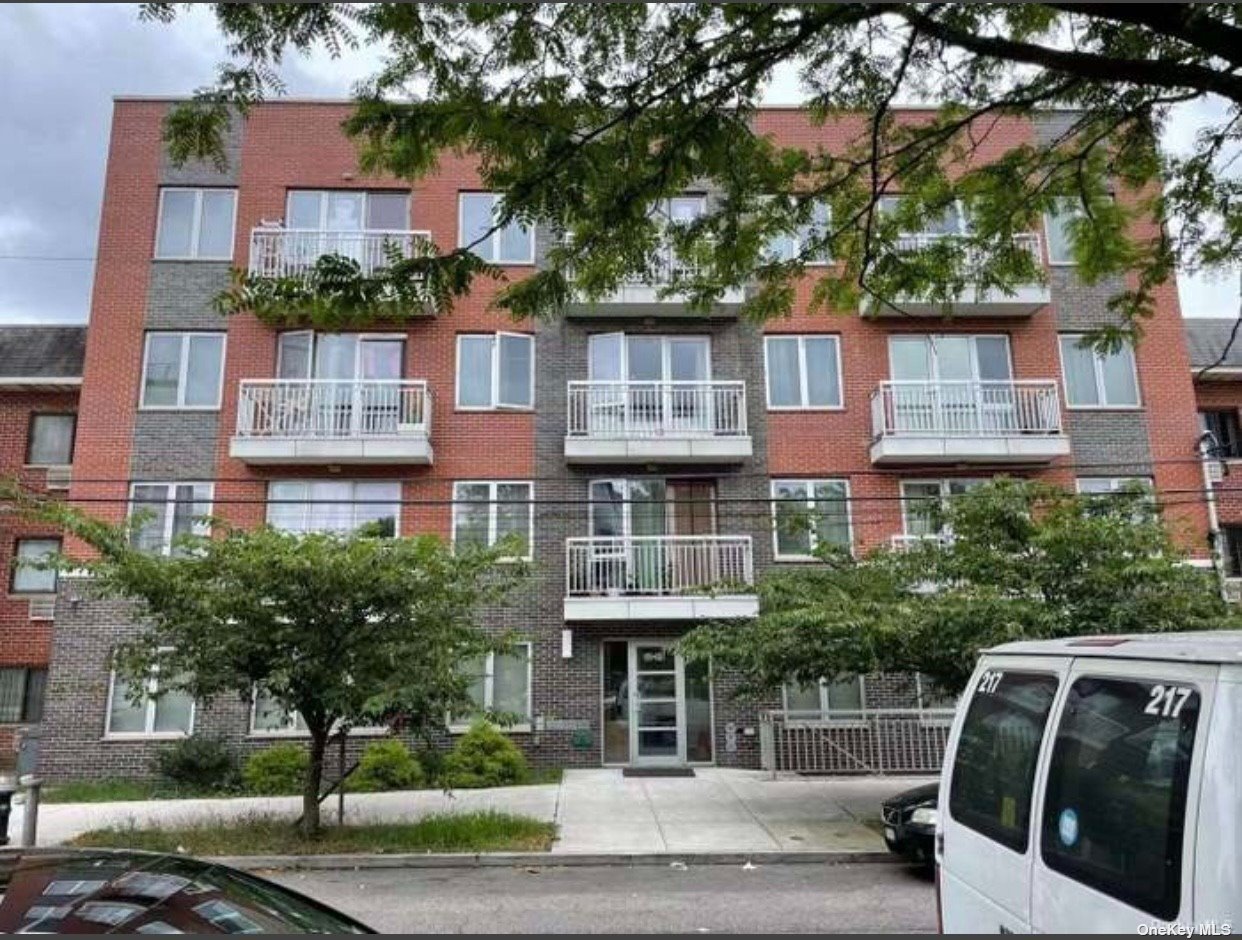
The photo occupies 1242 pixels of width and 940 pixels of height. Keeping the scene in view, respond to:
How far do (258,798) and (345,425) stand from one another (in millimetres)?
6690

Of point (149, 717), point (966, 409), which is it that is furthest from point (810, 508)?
point (149, 717)

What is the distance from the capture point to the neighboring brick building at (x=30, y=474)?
748 inches

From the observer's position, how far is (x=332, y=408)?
17.1 meters

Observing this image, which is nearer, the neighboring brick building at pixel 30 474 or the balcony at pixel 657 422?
the balcony at pixel 657 422

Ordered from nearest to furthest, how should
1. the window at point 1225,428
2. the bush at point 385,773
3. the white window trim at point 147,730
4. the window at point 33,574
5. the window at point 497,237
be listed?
the bush at point 385,773 < the white window trim at point 147,730 < the window at point 497,237 < the window at point 33,574 < the window at point 1225,428

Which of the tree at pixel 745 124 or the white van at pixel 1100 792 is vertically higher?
the tree at pixel 745 124

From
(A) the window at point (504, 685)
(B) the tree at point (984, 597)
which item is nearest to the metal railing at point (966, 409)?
(B) the tree at point (984, 597)

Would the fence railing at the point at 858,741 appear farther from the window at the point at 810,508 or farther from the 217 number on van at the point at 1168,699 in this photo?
the 217 number on van at the point at 1168,699

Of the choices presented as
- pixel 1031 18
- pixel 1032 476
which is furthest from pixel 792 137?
pixel 1031 18

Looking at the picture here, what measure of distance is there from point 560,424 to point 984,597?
9.74m

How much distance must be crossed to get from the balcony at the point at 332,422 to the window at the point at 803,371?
6.89m

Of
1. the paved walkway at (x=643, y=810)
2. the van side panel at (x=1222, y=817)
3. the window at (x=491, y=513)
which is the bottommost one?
the paved walkway at (x=643, y=810)

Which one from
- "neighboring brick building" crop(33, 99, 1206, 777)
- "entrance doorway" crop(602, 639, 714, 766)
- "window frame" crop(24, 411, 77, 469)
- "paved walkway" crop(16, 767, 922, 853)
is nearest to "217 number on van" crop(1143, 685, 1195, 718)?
"paved walkway" crop(16, 767, 922, 853)

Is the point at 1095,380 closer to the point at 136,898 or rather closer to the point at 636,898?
the point at 636,898
